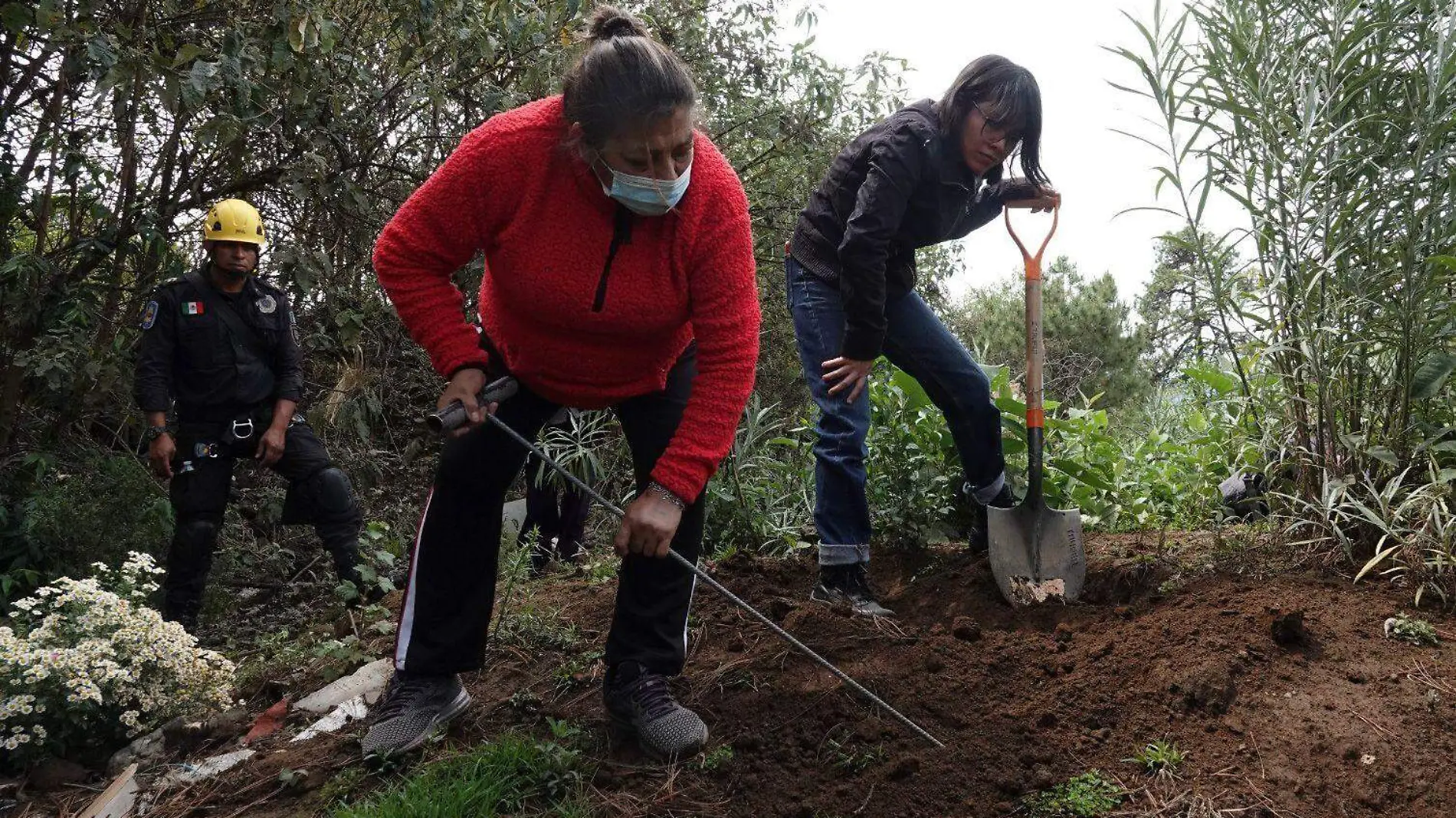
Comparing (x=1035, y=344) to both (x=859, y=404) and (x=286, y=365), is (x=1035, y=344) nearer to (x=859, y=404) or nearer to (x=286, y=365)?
(x=859, y=404)

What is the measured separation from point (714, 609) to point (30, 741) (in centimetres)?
202

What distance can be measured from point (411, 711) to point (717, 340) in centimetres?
124

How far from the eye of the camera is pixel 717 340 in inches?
94.0

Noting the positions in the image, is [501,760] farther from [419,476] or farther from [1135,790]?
[419,476]

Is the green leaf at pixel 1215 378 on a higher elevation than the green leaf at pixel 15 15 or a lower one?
lower

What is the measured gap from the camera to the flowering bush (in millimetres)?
2959

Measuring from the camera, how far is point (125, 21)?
4961 millimetres

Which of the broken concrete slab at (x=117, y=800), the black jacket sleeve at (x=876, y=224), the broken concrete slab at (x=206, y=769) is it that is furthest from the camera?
the black jacket sleeve at (x=876, y=224)

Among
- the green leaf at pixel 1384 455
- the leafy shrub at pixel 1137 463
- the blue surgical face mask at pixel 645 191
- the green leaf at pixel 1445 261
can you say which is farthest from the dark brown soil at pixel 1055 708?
the blue surgical face mask at pixel 645 191

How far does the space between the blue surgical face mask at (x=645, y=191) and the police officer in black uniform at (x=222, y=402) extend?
118 inches

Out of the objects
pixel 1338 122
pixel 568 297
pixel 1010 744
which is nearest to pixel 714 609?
pixel 1010 744

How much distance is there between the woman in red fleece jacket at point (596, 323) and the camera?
2.23 m

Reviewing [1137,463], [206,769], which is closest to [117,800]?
[206,769]

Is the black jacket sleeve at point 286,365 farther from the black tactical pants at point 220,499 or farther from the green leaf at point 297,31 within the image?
the green leaf at point 297,31
